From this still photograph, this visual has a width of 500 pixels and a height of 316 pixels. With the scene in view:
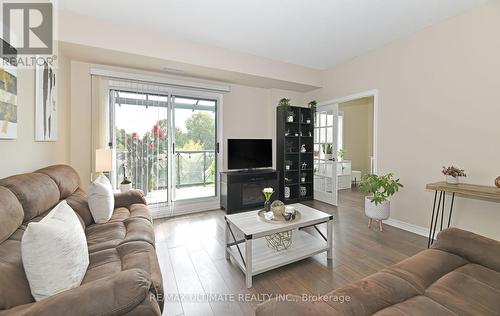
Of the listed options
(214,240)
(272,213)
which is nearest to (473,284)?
(272,213)

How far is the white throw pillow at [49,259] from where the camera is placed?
0.95 metres

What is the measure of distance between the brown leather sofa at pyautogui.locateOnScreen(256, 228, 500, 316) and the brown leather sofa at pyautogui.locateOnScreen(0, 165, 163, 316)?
0.56 metres

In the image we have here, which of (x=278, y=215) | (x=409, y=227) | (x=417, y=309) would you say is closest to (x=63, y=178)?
(x=278, y=215)

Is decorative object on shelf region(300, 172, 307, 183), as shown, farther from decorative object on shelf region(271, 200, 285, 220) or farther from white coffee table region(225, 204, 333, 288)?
decorative object on shelf region(271, 200, 285, 220)

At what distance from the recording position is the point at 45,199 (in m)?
1.52

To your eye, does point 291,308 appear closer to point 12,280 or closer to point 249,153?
point 12,280

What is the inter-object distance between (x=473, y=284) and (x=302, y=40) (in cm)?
320

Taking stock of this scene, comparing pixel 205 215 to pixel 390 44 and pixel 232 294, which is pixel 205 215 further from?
pixel 390 44

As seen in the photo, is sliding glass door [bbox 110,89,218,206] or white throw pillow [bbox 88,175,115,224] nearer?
white throw pillow [bbox 88,175,115,224]

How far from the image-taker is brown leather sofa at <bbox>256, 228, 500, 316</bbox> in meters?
0.97

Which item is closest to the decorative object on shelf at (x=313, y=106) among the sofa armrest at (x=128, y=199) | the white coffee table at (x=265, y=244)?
the white coffee table at (x=265, y=244)

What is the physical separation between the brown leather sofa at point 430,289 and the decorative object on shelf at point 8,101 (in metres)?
2.16

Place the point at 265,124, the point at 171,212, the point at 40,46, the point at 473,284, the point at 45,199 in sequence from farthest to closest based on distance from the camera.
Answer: the point at 265,124 → the point at 171,212 → the point at 40,46 → the point at 45,199 → the point at 473,284

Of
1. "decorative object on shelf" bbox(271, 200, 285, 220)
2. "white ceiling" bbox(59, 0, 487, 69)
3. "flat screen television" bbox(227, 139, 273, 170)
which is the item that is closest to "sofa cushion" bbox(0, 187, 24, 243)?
"decorative object on shelf" bbox(271, 200, 285, 220)
